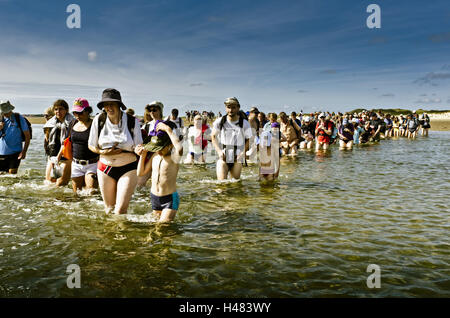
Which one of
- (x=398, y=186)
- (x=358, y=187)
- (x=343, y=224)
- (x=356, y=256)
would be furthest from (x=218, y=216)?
(x=398, y=186)

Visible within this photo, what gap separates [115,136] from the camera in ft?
16.8

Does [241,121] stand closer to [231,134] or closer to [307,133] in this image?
[231,134]

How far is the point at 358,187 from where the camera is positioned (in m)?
9.38

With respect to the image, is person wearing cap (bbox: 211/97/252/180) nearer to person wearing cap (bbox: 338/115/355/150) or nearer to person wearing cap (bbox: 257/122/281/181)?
person wearing cap (bbox: 257/122/281/181)

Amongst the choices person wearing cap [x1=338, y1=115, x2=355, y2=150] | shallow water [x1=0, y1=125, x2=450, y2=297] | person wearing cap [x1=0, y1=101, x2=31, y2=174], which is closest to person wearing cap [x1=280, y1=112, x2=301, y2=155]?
person wearing cap [x1=338, y1=115, x2=355, y2=150]

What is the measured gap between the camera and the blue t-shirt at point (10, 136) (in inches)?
331

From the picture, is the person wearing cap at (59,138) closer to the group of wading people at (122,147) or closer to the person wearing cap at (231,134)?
the group of wading people at (122,147)

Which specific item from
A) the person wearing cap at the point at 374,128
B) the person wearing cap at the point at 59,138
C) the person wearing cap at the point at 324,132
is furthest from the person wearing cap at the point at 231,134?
the person wearing cap at the point at 374,128

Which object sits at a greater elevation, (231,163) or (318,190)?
(231,163)

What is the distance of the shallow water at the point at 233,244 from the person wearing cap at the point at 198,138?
523 centimetres
